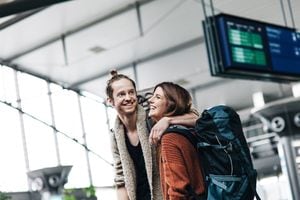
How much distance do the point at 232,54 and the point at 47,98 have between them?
35.1 feet

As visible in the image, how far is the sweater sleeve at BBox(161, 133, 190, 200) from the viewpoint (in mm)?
2428

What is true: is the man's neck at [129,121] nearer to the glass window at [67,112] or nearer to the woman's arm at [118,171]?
the woman's arm at [118,171]

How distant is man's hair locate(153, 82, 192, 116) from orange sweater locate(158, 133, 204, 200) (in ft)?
0.51

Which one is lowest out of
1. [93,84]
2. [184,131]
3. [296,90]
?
[184,131]

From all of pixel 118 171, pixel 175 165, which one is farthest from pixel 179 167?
pixel 118 171

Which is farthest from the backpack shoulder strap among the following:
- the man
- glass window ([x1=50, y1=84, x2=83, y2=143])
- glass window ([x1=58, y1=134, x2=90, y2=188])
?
glass window ([x1=50, y1=84, x2=83, y2=143])

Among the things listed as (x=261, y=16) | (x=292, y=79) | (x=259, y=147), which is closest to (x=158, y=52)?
(x=261, y=16)

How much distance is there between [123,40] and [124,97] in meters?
10.8

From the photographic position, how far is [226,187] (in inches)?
95.7

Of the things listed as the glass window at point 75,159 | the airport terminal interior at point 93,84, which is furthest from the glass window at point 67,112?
the glass window at point 75,159

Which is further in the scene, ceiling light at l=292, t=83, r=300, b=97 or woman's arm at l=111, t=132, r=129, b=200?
ceiling light at l=292, t=83, r=300, b=97

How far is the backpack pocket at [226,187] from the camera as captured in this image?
2.41 meters

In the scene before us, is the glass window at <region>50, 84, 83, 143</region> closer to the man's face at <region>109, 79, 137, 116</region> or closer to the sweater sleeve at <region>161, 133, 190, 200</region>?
the man's face at <region>109, 79, 137, 116</region>

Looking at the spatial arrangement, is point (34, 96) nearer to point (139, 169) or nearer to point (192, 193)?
point (139, 169)
